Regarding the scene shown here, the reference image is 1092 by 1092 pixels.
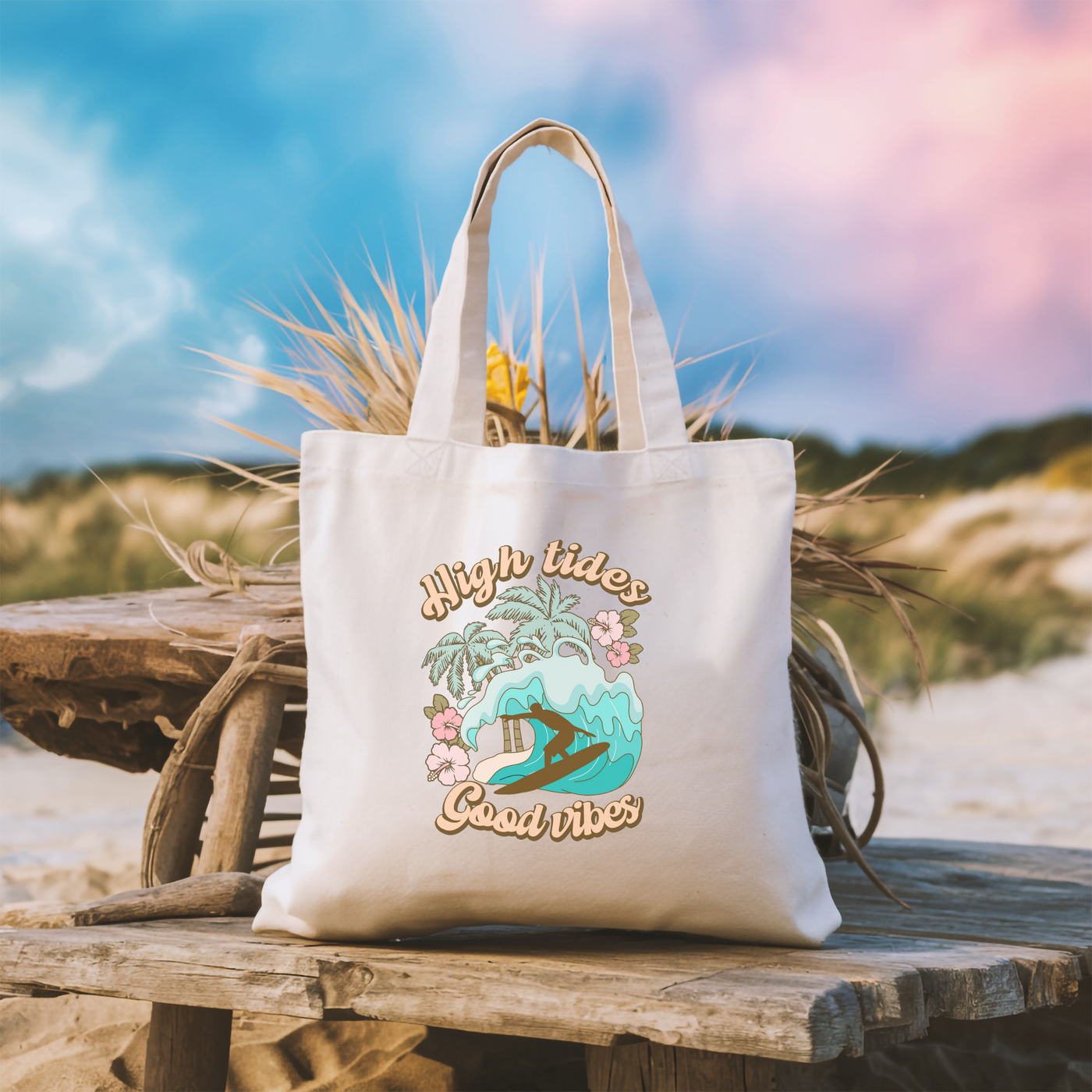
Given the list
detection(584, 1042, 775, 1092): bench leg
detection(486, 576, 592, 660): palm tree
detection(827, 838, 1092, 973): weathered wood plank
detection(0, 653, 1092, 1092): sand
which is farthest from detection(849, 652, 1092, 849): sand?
detection(486, 576, 592, 660): palm tree

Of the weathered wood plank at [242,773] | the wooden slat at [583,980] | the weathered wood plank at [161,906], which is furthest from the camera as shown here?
the weathered wood plank at [242,773]

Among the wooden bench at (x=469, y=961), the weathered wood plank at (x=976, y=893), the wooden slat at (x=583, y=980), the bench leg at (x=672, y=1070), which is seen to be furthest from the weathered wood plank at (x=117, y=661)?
the weathered wood plank at (x=976, y=893)

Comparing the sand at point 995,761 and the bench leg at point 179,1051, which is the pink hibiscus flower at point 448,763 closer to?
the bench leg at point 179,1051

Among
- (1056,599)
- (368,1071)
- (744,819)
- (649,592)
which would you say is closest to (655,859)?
(744,819)

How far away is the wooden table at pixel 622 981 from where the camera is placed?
64 cm

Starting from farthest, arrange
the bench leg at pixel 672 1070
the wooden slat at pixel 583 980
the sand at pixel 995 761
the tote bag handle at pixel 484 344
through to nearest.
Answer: the sand at pixel 995 761 < the tote bag handle at pixel 484 344 < the bench leg at pixel 672 1070 < the wooden slat at pixel 583 980

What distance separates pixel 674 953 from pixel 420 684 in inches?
11.9

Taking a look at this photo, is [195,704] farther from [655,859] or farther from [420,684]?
[655,859]

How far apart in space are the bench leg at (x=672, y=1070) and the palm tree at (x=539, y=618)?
0.31 meters

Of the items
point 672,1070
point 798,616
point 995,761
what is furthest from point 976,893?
point 995,761

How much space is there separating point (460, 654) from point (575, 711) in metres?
0.10

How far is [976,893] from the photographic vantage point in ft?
4.21

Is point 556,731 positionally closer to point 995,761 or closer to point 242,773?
point 242,773

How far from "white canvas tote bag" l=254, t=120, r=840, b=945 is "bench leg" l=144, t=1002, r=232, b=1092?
0.56ft
